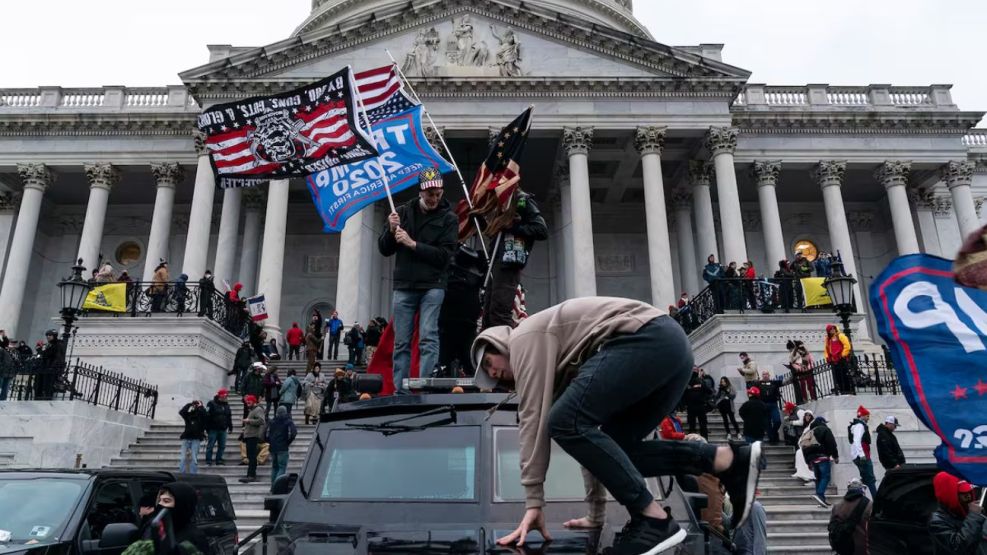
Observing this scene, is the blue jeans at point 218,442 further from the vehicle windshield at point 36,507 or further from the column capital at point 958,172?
the column capital at point 958,172

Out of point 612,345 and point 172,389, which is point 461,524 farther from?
point 172,389

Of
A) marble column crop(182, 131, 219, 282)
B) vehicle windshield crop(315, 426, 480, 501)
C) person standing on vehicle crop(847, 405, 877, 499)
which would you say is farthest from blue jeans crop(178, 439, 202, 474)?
marble column crop(182, 131, 219, 282)

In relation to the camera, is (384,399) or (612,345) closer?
(612,345)

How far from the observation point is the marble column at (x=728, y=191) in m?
28.0

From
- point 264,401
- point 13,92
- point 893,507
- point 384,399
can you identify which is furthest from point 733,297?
point 13,92

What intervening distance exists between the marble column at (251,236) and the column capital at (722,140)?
21.1 meters

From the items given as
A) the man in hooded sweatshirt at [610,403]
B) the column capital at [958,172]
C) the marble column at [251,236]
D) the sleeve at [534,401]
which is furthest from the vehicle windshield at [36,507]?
the column capital at [958,172]

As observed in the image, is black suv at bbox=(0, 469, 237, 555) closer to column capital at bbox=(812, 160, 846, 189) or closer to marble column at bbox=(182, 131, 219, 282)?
marble column at bbox=(182, 131, 219, 282)

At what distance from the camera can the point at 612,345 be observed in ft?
10.0

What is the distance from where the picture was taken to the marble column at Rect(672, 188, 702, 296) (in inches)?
1328

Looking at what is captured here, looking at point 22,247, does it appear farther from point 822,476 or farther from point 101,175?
point 822,476

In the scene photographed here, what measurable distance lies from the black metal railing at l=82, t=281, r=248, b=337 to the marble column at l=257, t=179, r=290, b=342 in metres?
2.71

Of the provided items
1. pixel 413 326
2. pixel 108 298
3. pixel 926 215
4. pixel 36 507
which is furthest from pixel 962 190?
pixel 36 507

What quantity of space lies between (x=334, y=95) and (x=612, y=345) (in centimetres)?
976
